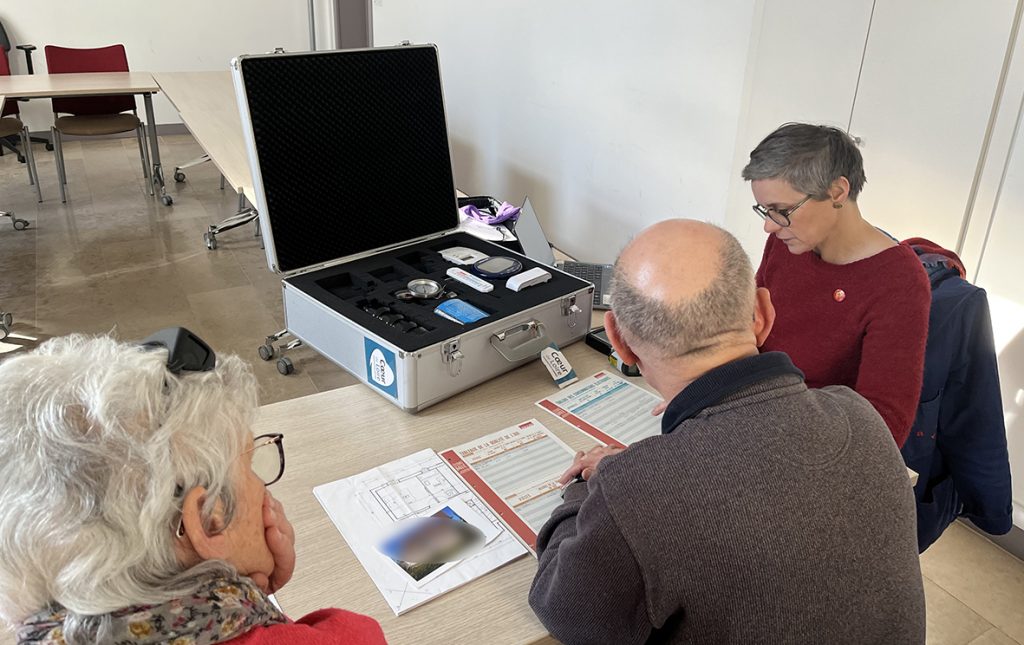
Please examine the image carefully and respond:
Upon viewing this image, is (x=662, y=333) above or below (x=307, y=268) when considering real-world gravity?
above

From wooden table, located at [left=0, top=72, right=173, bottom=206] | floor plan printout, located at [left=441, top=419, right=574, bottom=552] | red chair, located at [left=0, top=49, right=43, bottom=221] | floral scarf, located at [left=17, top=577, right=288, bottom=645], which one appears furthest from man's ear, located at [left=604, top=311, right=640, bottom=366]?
red chair, located at [left=0, top=49, right=43, bottom=221]

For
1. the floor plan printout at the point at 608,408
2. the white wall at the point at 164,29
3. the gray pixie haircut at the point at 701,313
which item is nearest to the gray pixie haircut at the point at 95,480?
the gray pixie haircut at the point at 701,313

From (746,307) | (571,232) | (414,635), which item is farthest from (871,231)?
(571,232)

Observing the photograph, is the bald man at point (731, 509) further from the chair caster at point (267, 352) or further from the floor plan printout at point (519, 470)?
the chair caster at point (267, 352)

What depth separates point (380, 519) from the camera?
1.28 m

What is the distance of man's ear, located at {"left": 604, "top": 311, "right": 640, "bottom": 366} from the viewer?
1.10m

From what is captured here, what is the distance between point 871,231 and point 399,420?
3.35 ft

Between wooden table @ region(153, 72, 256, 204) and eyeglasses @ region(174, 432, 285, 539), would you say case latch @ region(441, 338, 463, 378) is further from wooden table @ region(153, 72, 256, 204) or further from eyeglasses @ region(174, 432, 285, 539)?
wooden table @ region(153, 72, 256, 204)

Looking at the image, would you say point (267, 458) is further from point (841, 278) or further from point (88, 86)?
point (88, 86)

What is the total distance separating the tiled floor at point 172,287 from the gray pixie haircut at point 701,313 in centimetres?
152

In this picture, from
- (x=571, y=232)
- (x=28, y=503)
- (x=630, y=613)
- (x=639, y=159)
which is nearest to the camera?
(x=28, y=503)

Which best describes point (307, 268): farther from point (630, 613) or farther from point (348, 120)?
point (630, 613)

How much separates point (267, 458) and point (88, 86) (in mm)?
4352

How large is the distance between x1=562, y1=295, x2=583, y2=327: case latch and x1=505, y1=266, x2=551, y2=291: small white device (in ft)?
0.33
